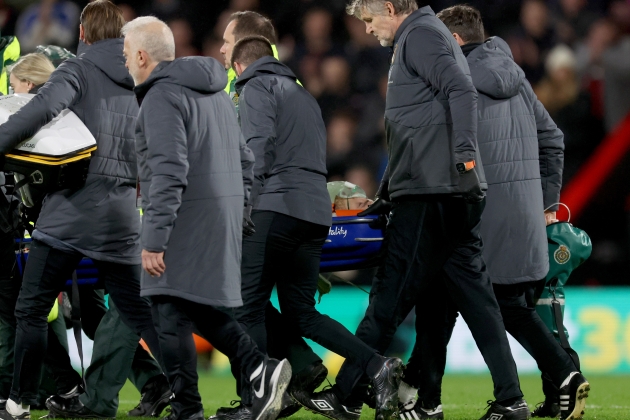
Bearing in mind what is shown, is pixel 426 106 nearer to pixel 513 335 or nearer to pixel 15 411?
pixel 513 335

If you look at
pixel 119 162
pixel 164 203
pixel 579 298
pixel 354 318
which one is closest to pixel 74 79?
pixel 119 162

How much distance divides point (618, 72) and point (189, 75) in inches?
268

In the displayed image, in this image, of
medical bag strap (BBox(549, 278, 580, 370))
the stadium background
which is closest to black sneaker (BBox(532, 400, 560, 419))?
medical bag strap (BBox(549, 278, 580, 370))

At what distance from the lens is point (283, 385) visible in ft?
13.9

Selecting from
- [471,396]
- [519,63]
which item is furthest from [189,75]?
[519,63]

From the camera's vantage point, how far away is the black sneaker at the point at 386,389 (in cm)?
448

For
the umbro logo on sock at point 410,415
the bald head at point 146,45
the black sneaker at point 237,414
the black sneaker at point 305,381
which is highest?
the bald head at point 146,45

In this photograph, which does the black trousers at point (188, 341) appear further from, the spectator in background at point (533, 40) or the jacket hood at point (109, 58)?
the spectator in background at point (533, 40)

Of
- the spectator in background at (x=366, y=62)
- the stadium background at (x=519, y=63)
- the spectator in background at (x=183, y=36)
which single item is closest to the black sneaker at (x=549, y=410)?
the stadium background at (x=519, y=63)

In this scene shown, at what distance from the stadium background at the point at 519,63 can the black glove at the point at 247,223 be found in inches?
175

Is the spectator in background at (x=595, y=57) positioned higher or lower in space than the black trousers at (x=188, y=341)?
higher

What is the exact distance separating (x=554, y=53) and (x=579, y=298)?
105 inches

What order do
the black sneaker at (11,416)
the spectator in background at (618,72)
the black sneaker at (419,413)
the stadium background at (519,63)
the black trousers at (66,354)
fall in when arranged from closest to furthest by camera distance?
the black sneaker at (11,416) → the black sneaker at (419,413) → the black trousers at (66,354) → the stadium background at (519,63) → the spectator in background at (618,72)

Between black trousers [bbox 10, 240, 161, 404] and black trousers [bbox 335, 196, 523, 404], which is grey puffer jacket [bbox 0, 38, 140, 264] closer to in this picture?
black trousers [bbox 10, 240, 161, 404]
